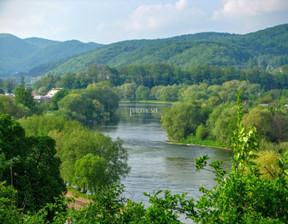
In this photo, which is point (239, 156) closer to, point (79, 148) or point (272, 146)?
point (79, 148)

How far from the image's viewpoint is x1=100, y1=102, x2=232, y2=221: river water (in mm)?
32275

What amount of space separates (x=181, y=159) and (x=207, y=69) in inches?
4681

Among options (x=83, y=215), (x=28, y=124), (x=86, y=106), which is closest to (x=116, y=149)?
(x=28, y=124)

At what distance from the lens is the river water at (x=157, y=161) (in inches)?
1271

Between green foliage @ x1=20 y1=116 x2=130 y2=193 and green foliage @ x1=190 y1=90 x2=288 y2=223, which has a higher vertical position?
green foliage @ x1=190 y1=90 x2=288 y2=223

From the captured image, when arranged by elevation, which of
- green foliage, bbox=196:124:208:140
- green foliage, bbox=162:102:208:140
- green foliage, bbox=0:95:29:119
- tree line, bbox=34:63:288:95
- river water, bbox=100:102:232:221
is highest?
tree line, bbox=34:63:288:95

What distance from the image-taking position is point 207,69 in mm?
159250

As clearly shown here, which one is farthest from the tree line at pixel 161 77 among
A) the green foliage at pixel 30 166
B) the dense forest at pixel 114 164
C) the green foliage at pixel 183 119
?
the green foliage at pixel 30 166

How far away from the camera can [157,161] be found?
42.2 metres

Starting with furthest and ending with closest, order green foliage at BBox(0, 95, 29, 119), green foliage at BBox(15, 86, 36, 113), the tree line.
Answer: the tree line, green foliage at BBox(15, 86, 36, 113), green foliage at BBox(0, 95, 29, 119)

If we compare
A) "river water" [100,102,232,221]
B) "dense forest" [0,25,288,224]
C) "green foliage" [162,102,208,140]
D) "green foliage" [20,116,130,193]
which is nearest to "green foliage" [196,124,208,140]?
"dense forest" [0,25,288,224]

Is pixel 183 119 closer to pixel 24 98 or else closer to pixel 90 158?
pixel 24 98

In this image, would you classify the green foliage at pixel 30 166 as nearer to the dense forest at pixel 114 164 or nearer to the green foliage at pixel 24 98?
the dense forest at pixel 114 164

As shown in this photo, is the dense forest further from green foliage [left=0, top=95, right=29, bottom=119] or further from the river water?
the river water
